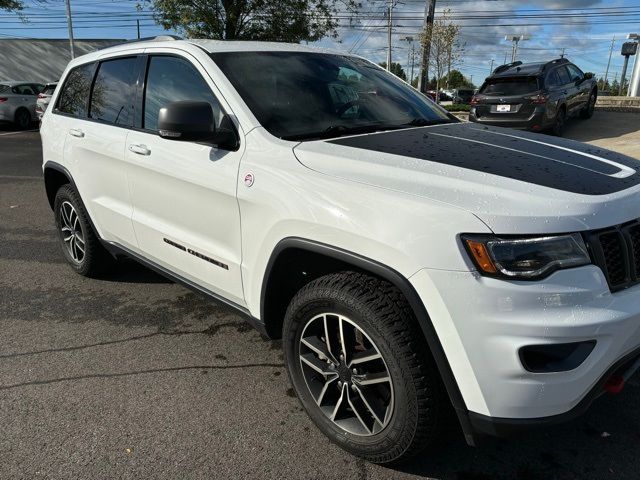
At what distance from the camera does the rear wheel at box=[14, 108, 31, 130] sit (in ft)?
60.2

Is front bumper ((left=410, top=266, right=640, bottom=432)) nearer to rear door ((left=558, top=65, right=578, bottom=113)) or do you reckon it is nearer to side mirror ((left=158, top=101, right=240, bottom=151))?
side mirror ((left=158, top=101, right=240, bottom=151))

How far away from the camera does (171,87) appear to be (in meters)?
3.18

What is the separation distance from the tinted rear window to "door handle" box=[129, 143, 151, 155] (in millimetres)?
10125

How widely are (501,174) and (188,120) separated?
1.45 m

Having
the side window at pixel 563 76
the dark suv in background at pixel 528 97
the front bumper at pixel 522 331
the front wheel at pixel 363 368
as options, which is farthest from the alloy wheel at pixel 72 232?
the side window at pixel 563 76

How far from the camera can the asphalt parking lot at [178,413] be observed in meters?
2.32

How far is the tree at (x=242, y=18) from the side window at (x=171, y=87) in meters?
12.2

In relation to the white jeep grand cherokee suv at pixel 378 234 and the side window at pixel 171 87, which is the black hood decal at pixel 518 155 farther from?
the side window at pixel 171 87

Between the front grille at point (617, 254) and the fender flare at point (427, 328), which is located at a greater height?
the front grille at point (617, 254)

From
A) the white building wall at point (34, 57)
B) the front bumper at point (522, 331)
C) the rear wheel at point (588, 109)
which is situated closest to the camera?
the front bumper at point (522, 331)

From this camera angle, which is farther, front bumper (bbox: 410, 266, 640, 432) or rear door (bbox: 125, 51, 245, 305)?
rear door (bbox: 125, 51, 245, 305)

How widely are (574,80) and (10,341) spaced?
1349cm

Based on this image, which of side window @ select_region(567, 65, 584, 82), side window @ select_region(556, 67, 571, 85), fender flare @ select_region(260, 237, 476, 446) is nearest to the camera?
fender flare @ select_region(260, 237, 476, 446)

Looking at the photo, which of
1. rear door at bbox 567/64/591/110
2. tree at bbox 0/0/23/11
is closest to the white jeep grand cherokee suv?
rear door at bbox 567/64/591/110
